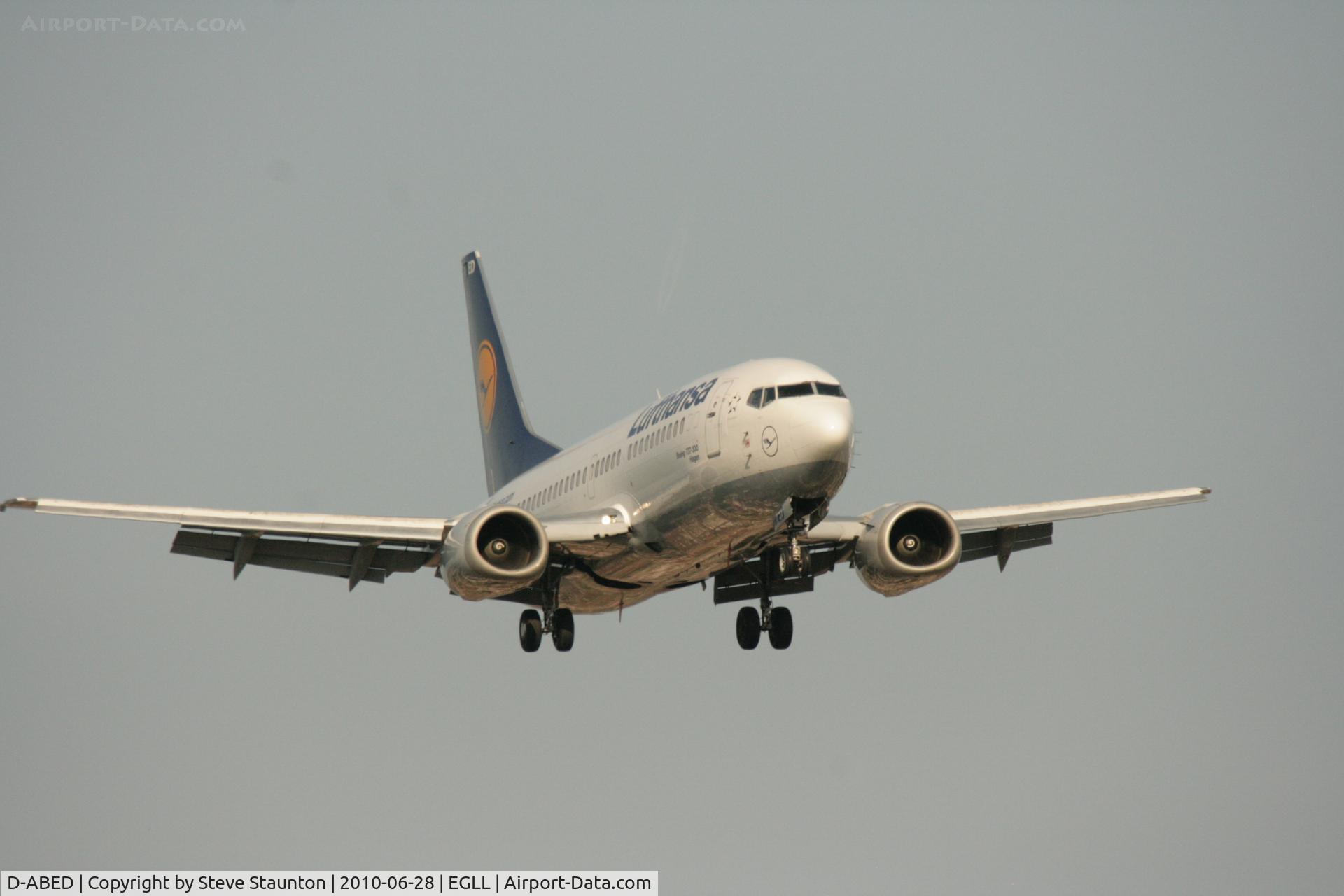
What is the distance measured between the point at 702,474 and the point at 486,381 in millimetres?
22463

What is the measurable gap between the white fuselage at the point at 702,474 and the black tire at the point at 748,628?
161 centimetres

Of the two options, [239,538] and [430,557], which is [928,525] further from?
[239,538]

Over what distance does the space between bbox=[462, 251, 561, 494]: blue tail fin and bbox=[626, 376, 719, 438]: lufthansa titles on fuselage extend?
10950 mm

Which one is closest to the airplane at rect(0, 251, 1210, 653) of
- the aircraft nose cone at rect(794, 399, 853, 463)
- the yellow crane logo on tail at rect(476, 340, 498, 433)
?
the aircraft nose cone at rect(794, 399, 853, 463)

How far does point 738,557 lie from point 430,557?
7.15m

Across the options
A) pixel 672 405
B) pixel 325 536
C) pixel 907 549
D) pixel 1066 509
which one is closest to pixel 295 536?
pixel 325 536

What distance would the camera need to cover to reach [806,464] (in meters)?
28.5

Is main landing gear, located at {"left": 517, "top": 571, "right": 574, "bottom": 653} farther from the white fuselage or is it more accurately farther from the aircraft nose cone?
the aircraft nose cone

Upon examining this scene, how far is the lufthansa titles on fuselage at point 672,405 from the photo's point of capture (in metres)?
31.3

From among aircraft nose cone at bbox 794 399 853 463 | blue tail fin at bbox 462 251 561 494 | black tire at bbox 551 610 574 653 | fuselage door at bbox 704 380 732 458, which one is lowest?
black tire at bbox 551 610 574 653

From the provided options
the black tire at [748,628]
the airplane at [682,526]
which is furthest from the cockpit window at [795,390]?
the black tire at [748,628]

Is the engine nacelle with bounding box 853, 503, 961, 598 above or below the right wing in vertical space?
below

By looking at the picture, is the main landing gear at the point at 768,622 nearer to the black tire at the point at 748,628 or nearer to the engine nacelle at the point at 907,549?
the black tire at the point at 748,628

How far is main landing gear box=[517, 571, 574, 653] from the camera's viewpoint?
34.5m
